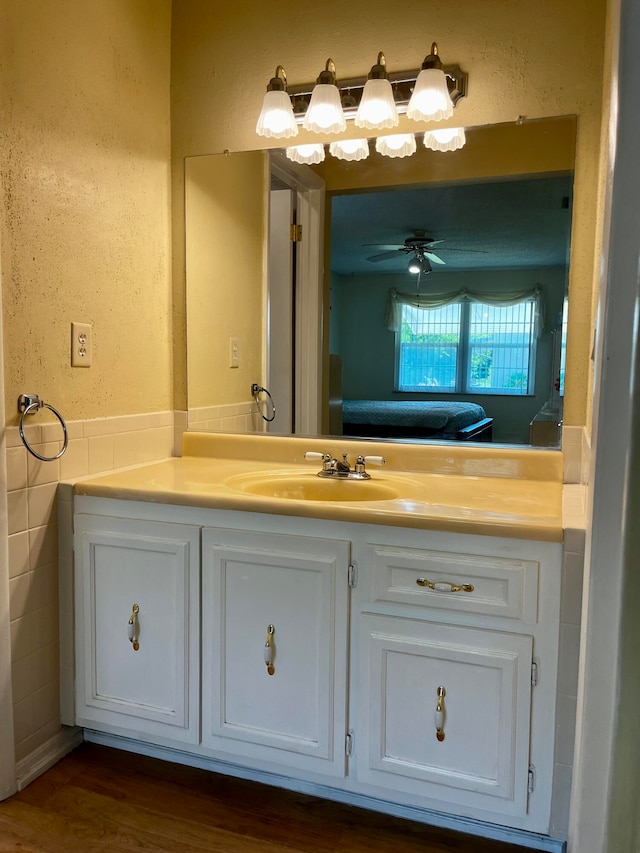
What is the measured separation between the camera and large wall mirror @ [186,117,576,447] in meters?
1.75

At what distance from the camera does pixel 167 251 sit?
212 cm

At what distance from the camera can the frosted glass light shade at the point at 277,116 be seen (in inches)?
72.9

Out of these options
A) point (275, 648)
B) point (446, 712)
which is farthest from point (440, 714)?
point (275, 648)

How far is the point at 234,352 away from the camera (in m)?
2.12

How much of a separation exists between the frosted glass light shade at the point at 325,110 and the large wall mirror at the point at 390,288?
0.11 m

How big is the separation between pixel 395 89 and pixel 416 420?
95 centimetres

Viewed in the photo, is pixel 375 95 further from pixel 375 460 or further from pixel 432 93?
pixel 375 460

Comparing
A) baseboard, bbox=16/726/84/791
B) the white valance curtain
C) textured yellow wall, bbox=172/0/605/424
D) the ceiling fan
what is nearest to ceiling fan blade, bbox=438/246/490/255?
the ceiling fan

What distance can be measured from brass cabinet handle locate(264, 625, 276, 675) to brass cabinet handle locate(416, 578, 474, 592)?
0.38 metres

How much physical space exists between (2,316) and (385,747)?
1340 millimetres

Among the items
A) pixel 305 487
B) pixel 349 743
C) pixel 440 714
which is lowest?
pixel 349 743

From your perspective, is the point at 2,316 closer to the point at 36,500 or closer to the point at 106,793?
the point at 36,500

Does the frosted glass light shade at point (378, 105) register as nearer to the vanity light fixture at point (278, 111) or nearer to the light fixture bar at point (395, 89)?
the light fixture bar at point (395, 89)

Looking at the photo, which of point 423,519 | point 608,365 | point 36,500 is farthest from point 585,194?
point 36,500
